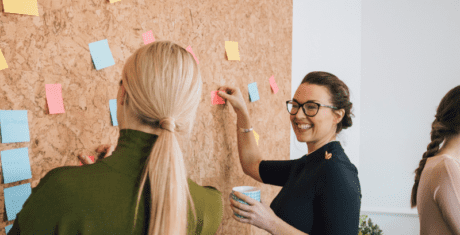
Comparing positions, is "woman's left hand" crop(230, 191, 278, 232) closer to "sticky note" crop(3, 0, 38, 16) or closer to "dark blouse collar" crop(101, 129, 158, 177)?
"dark blouse collar" crop(101, 129, 158, 177)

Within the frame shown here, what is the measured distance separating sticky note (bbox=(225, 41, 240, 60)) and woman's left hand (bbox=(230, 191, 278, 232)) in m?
0.74

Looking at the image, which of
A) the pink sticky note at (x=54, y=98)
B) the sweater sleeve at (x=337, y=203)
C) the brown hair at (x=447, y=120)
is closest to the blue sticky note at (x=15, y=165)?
the pink sticky note at (x=54, y=98)

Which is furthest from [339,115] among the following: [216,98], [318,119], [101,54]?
[101,54]

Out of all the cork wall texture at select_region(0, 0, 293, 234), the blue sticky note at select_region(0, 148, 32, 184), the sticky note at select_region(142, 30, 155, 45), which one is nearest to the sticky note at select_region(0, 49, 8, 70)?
the cork wall texture at select_region(0, 0, 293, 234)

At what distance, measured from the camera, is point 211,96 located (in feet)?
4.91

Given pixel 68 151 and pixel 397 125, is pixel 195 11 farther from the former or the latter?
pixel 397 125

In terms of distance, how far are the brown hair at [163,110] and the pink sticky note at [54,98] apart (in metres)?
0.37

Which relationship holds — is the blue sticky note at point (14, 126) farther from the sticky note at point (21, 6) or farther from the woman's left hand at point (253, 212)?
the woman's left hand at point (253, 212)

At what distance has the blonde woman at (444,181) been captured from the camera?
120cm

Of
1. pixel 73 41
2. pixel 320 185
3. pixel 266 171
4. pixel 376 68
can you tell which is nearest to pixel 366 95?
pixel 376 68

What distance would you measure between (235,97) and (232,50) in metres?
0.24

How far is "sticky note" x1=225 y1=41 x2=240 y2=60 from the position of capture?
156 cm

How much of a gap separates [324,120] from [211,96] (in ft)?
1.68

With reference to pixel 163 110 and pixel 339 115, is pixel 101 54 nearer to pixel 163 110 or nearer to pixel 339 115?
pixel 163 110
